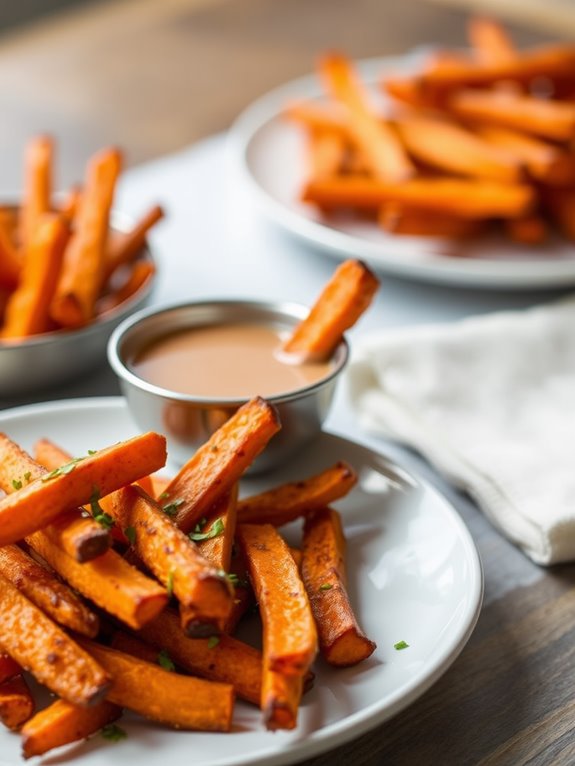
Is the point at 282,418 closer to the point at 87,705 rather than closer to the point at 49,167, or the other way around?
the point at 87,705

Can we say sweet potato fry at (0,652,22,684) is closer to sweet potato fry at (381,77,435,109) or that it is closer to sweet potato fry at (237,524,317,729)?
sweet potato fry at (237,524,317,729)

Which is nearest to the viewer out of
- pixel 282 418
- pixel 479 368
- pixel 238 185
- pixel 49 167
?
pixel 282 418

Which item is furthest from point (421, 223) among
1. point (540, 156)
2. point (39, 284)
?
point (39, 284)

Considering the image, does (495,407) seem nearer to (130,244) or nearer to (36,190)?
(130,244)

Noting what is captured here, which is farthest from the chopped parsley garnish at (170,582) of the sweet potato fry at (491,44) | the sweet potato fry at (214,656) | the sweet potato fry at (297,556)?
the sweet potato fry at (491,44)

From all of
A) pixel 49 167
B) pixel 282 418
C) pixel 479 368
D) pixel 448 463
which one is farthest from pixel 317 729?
pixel 49 167

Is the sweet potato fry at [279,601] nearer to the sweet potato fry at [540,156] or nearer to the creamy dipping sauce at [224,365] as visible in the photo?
the creamy dipping sauce at [224,365]
